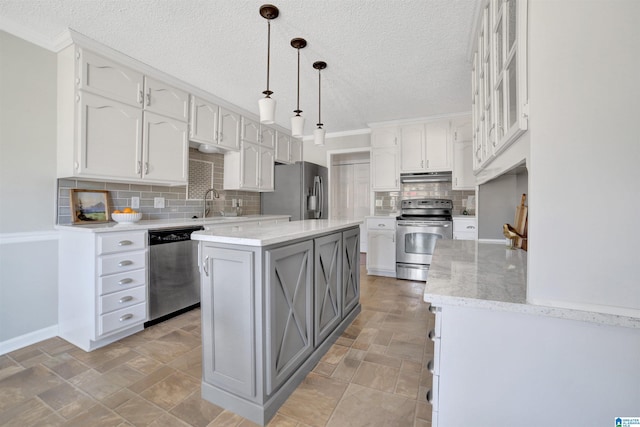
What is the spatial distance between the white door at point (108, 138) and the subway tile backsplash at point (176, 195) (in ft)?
1.23

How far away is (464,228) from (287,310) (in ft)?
10.4

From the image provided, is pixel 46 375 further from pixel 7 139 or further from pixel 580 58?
pixel 580 58

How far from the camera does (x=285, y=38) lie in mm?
2297

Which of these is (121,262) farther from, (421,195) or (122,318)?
(421,195)

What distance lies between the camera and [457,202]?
449 cm

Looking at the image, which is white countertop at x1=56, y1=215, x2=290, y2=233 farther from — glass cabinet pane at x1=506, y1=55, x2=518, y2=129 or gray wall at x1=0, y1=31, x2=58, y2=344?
glass cabinet pane at x1=506, y1=55, x2=518, y2=129

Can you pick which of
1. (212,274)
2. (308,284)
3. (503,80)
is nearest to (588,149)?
(503,80)

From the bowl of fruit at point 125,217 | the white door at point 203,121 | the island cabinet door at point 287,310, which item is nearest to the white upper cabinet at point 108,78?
the white door at point 203,121

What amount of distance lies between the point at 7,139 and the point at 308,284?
2.56 meters

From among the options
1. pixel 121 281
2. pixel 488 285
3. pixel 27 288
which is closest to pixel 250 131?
pixel 121 281

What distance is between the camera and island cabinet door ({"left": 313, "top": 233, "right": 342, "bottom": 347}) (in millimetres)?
1964

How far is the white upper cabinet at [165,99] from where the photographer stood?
9.12ft

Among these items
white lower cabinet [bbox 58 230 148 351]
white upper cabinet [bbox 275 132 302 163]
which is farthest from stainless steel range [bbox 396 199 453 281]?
white lower cabinet [bbox 58 230 148 351]

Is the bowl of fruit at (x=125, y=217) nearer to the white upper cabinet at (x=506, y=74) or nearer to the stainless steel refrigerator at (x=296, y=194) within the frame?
the stainless steel refrigerator at (x=296, y=194)
